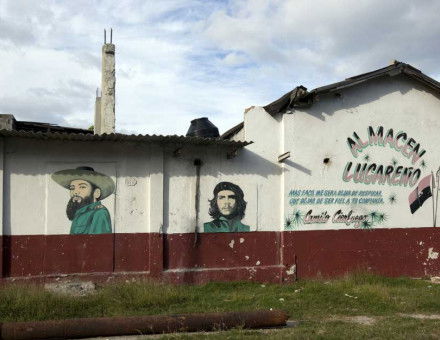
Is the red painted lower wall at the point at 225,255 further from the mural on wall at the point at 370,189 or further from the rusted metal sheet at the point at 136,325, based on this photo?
the rusted metal sheet at the point at 136,325

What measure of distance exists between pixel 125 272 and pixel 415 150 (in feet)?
23.6

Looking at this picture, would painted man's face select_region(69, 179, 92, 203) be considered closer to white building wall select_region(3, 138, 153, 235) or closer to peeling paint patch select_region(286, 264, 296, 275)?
white building wall select_region(3, 138, 153, 235)

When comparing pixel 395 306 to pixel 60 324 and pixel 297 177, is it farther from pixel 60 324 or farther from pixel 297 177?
pixel 60 324

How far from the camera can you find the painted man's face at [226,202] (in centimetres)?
1048

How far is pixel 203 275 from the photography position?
10.2 metres

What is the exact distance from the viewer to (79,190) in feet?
31.7

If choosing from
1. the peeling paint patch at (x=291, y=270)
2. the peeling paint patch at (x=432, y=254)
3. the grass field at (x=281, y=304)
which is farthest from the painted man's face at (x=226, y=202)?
the peeling paint patch at (x=432, y=254)

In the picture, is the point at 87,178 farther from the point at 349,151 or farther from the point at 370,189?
the point at 370,189

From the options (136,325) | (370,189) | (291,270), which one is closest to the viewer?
(136,325)

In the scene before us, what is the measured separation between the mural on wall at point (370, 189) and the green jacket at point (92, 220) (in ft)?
12.1

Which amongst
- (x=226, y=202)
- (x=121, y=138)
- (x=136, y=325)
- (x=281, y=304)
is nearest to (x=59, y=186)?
(x=121, y=138)

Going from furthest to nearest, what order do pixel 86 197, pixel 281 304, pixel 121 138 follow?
pixel 86 197, pixel 121 138, pixel 281 304

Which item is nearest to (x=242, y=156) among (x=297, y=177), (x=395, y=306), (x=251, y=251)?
(x=297, y=177)

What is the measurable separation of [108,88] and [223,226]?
479 centimetres
